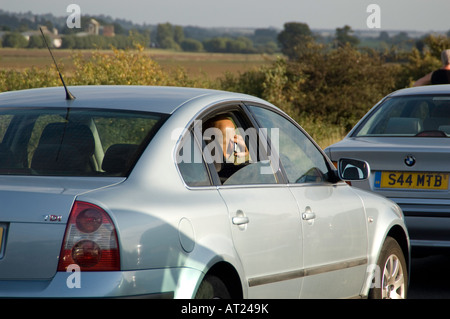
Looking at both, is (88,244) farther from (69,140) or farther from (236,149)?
(236,149)

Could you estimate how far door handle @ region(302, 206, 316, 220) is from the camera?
470cm

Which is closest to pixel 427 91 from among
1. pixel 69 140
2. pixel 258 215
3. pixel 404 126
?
pixel 404 126

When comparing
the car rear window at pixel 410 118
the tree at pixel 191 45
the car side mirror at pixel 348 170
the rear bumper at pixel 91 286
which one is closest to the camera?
the rear bumper at pixel 91 286

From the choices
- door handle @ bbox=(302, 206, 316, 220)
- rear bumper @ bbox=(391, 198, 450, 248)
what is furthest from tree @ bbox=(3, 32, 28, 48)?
door handle @ bbox=(302, 206, 316, 220)

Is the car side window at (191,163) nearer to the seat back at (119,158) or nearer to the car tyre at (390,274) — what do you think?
the seat back at (119,158)

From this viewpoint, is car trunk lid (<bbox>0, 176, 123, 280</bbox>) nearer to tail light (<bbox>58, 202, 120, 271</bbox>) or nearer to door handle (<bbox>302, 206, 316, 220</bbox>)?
tail light (<bbox>58, 202, 120, 271</bbox>)

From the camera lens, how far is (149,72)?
19969mm

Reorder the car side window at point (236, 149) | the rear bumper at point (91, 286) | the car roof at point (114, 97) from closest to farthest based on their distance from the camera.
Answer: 1. the rear bumper at point (91, 286)
2. the car roof at point (114, 97)
3. the car side window at point (236, 149)

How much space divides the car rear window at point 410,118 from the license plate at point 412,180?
854mm

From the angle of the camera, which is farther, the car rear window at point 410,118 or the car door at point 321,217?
the car rear window at point 410,118

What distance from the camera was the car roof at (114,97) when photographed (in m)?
4.29

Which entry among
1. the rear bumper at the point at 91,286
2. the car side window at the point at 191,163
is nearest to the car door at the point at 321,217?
the car side window at the point at 191,163

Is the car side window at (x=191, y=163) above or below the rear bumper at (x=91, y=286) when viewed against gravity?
above
